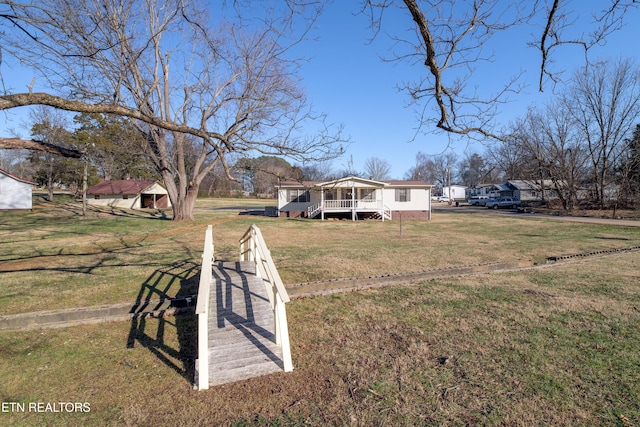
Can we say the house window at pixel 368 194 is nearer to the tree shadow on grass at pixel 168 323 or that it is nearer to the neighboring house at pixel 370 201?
the neighboring house at pixel 370 201

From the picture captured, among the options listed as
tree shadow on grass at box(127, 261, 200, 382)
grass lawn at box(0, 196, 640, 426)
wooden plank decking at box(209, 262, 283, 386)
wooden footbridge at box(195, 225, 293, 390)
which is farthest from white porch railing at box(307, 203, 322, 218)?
wooden footbridge at box(195, 225, 293, 390)

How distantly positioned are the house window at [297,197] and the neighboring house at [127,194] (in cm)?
2028

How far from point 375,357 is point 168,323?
11.0 feet

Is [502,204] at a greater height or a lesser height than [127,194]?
lesser

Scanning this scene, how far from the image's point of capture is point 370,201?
29109 millimetres

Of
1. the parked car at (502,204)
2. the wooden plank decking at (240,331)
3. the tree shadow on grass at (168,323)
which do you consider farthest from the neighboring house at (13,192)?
the parked car at (502,204)

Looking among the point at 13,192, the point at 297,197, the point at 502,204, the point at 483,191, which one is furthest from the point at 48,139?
the point at 483,191

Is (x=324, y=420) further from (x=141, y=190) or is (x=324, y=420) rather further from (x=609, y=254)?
(x=141, y=190)

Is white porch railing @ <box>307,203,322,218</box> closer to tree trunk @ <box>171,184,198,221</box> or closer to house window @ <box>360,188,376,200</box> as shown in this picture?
house window @ <box>360,188,376,200</box>

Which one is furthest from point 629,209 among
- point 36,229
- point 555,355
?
point 36,229

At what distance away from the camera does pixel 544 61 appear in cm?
372

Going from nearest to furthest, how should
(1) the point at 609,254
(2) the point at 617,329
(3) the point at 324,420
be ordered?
(3) the point at 324,420, (2) the point at 617,329, (1) the point at 609,254

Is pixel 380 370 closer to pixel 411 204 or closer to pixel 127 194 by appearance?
pixel 411 204

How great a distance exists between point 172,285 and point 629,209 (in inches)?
1732
